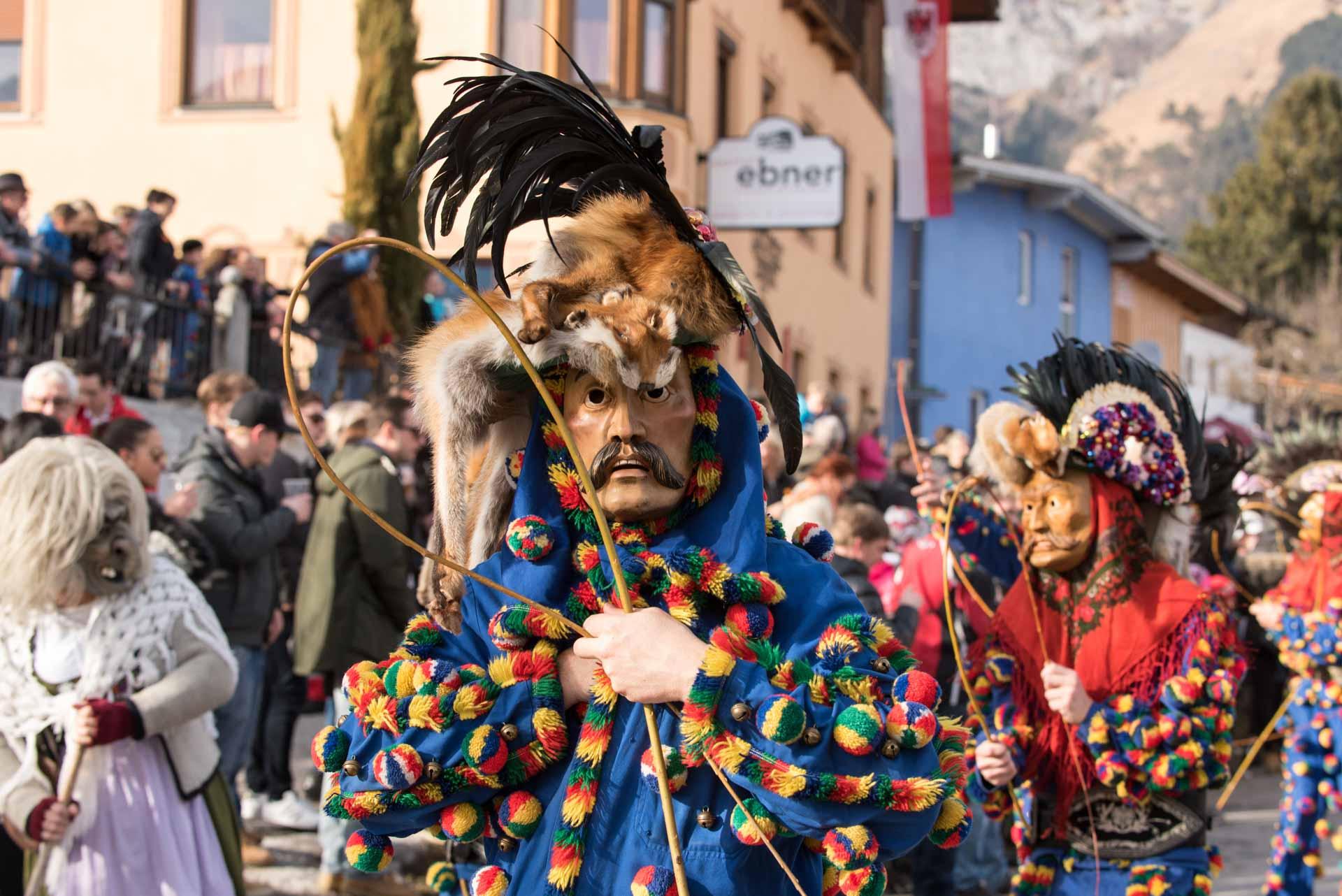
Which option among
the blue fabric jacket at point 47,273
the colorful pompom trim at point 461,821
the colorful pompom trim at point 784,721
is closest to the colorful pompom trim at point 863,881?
the colorful pompom trim at point 784,721

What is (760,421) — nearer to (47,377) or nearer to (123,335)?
(47,377)

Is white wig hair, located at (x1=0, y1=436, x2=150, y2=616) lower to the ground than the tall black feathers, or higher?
lower

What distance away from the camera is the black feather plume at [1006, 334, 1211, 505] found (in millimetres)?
5102

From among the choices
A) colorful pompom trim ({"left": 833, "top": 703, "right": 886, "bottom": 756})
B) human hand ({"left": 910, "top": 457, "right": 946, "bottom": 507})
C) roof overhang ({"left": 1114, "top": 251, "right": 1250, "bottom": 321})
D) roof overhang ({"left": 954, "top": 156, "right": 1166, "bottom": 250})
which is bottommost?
colorful pompom trim ({"left": 833, "top": 703, "right": 886, "bottom": 756})

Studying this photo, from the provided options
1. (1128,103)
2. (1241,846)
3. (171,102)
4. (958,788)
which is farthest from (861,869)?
(1128,103)

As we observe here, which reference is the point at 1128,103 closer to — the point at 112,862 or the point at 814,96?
the point at 814,96

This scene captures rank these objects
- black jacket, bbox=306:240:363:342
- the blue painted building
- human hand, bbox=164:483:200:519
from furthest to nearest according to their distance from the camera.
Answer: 1. the blue painted building
2. black jacket, bbox=306:240:363:342
3. human hand, bbox=164:483:200:519

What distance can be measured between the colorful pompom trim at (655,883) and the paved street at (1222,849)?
4540 mm

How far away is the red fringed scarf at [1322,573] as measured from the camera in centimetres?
799

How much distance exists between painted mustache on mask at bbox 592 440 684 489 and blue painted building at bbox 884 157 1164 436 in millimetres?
25045

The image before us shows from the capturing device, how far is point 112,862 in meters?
4.48

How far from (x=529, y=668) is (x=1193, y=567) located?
847 cm

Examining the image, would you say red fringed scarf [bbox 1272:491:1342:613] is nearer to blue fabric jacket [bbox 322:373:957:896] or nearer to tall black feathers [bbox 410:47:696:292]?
blue fabric jacket [bbox 322:373:957:896]

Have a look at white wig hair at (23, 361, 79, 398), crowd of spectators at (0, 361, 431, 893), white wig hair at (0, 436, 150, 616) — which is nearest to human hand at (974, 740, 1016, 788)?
white wig hair at (0, 436, 150, 616)
